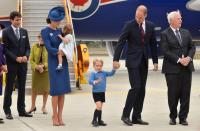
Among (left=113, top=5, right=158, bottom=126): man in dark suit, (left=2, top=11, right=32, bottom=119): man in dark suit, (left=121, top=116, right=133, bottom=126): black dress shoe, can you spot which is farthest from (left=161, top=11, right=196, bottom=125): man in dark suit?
(left=2, top=11, right=32, bottom=119): man in dark suit

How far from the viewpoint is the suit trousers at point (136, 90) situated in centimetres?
946

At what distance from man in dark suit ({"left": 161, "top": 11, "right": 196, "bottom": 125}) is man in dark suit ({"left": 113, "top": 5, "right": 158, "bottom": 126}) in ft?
0.92

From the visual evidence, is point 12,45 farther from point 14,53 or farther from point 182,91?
point 182,91

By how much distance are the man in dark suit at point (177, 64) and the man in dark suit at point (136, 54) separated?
28 cm

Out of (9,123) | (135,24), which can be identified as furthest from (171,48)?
(9,123)

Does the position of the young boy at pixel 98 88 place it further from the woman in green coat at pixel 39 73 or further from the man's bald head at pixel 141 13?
the woman in green coat at pixel 39 73

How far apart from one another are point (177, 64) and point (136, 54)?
660 mm

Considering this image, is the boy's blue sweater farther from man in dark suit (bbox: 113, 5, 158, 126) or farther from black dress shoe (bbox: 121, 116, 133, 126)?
black dress shoe (bbox: 121, 116, 133, 126)

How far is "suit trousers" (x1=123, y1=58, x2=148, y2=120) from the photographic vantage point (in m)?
9.46

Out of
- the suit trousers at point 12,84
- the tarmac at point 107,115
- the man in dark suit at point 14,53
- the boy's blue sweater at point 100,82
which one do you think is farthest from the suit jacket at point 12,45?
the boy's blue sweater at point 100,82

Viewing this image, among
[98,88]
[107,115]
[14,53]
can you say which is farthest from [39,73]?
[98,88]

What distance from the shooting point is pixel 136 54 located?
954 centimetres

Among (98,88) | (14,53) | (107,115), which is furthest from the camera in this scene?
(107,115)

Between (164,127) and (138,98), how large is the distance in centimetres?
80
